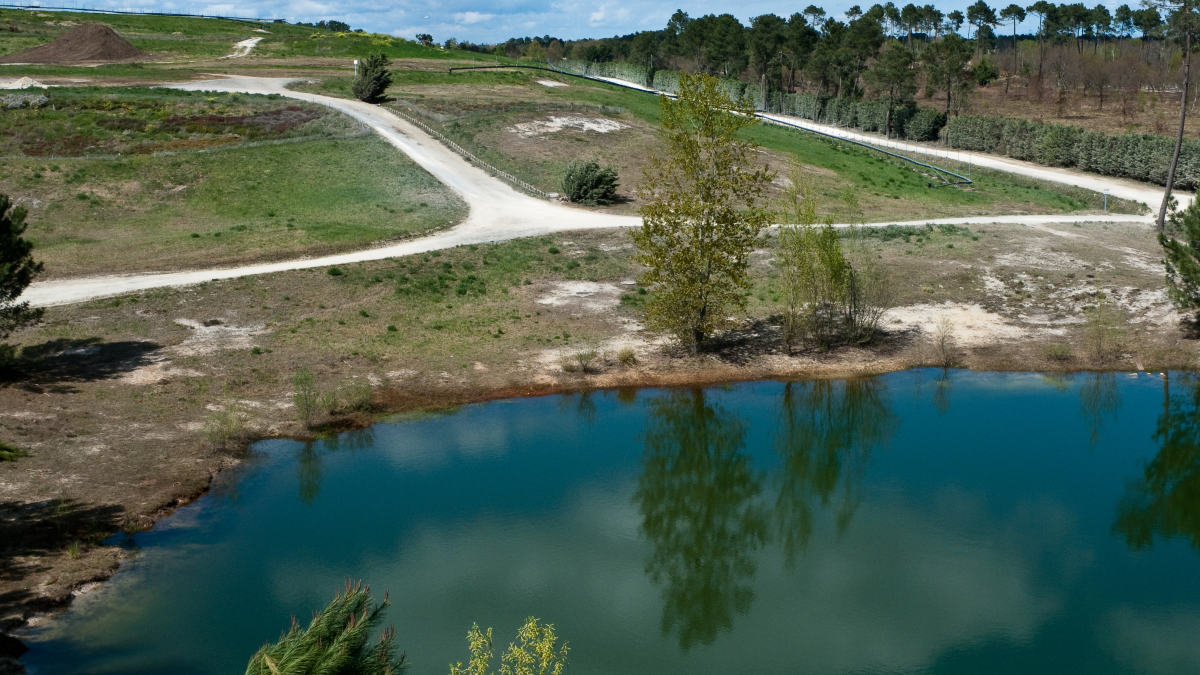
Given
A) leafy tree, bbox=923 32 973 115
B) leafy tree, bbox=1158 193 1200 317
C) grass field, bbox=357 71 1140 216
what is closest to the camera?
leafy tree, bbox=1158 193 1200 317

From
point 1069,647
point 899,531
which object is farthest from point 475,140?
point 1069,647

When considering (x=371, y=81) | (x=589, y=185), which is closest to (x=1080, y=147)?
(x=589, y=185)

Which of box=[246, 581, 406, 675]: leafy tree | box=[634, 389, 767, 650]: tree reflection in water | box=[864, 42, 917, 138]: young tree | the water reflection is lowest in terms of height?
box=[634, 389, 767, 650]: tree reflection in water

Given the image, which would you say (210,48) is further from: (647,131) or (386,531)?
(386,531)

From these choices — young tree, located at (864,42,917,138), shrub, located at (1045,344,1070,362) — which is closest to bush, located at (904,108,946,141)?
young tree, located at (864,42,917,138)

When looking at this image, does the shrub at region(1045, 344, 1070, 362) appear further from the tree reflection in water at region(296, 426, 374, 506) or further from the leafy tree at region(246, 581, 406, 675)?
the leafy tree at region(246, 581, 406, 675)

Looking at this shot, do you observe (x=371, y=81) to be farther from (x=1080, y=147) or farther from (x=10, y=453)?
(x=10, y=453)
